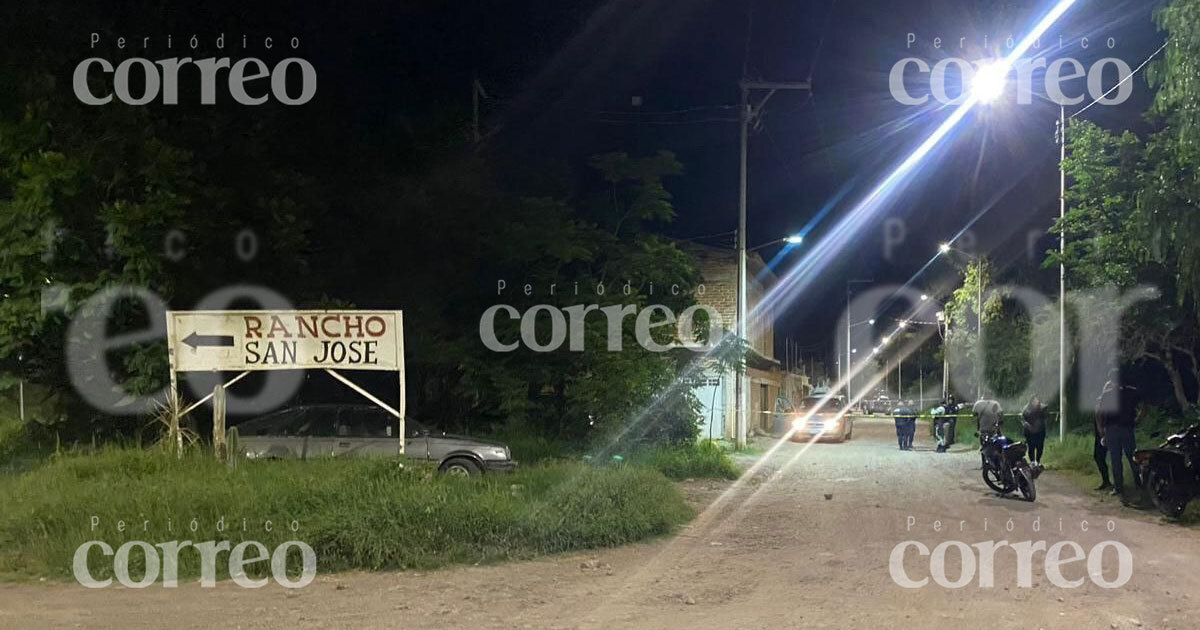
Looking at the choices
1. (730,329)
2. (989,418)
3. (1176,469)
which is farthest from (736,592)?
(730,329)

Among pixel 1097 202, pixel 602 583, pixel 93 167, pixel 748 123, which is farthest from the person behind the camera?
pixel 748 123

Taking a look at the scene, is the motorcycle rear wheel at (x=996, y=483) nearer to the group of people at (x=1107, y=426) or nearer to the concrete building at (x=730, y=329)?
the group of people at (x=1107, y=426)

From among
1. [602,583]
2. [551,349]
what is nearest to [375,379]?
[551,349]

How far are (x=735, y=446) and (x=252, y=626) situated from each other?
56.2 feet

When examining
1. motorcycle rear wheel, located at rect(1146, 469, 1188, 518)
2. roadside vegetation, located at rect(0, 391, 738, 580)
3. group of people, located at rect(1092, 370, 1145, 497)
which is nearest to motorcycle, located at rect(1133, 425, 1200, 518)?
motorcycle rear wheel, located at rect(1146, 469, 1188, 518)

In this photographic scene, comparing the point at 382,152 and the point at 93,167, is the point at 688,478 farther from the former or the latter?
the point at 93,167

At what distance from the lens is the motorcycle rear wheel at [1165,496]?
34.0ft

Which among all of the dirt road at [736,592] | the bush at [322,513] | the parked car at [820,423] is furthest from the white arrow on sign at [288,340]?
the parked car at [820,423]

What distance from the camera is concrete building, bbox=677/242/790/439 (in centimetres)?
2303

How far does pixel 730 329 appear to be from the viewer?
23.8 meters

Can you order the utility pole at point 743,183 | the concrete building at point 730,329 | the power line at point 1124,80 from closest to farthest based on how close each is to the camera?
the power line at point 1124,80 → the utility pole at point 743,183 → the concrete building at point 730,329

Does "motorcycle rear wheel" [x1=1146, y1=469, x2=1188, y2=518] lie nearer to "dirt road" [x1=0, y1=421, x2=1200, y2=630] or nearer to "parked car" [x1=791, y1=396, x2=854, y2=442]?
"dirt road" [x1=0, y1=421, x2=1200, y2=630]

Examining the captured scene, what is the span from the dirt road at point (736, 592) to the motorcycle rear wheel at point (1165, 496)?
33 cm

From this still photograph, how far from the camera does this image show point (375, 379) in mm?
18938
